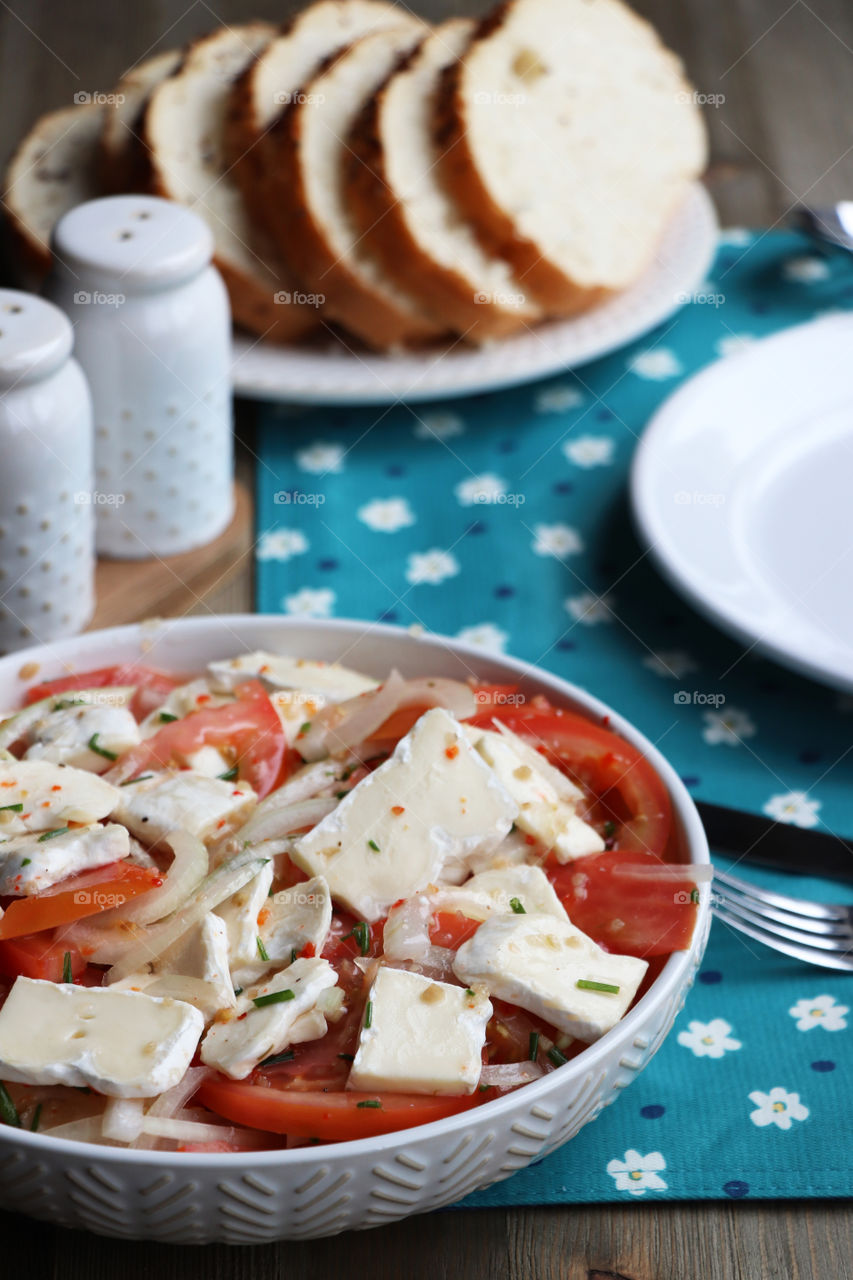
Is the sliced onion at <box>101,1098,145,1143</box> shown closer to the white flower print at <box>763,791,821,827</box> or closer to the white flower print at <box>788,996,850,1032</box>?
the white flower print at <box>788,996,850,1032</box>

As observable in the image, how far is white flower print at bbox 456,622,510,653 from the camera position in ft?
10.4

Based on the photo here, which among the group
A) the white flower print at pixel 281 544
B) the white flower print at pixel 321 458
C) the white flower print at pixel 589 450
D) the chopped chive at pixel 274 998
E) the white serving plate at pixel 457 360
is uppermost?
the chopped chive at pixel 274 998

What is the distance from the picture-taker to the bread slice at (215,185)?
3.78 metres

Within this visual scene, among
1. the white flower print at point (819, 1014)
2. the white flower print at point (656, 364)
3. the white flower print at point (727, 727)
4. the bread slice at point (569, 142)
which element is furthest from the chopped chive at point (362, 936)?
the white flower print at point (656, 364)

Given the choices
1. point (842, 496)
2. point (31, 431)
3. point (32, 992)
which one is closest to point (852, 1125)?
point (32, 992)

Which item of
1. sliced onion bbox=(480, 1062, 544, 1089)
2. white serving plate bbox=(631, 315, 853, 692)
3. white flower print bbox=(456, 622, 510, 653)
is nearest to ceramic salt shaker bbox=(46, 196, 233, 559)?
white flower print bbox=(456, 622, 510, 653)

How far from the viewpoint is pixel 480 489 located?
3.62 meters

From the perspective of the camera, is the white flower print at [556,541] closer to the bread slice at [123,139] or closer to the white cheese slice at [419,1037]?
the bread slice at [123,139]

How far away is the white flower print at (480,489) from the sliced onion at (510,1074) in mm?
1994

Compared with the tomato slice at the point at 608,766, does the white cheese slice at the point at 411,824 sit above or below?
above

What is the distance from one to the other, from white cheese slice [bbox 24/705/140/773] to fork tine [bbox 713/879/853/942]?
109 cm

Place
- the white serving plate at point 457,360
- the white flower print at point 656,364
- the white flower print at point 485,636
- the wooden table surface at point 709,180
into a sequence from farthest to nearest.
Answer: the white flower print at point 656,364
the white serving plate at point 457,360
the white flower print at point 485,636
the wooden table surface at point 709,180

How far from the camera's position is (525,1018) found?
191cm

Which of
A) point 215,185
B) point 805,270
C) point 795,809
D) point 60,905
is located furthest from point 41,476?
point 805,270
